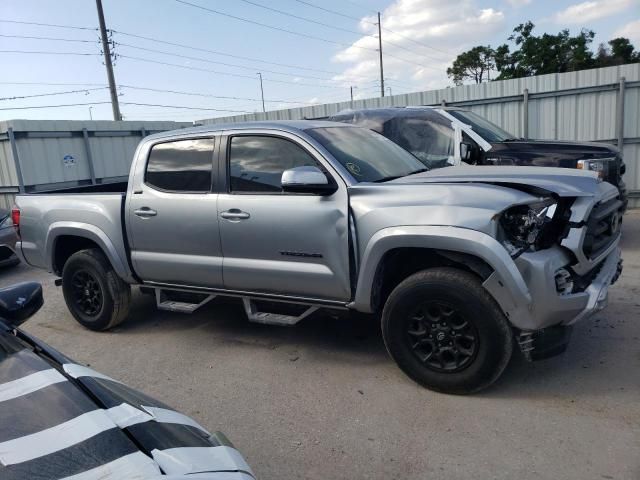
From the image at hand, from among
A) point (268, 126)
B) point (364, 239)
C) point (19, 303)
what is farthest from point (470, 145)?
point (19, 303)

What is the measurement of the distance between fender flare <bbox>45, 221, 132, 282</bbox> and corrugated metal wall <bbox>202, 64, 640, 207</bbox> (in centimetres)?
968

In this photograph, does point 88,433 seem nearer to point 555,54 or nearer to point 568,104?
point 568,104

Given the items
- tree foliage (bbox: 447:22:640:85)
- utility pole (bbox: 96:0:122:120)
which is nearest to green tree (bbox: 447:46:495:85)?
tree foliage (bbox: 447:22:640:85)

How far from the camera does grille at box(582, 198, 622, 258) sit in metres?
3.56

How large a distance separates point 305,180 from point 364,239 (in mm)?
588

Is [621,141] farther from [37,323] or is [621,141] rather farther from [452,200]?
[37,323]

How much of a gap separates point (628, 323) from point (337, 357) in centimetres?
260

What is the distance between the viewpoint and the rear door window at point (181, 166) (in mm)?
4637

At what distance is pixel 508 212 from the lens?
3.45 meters

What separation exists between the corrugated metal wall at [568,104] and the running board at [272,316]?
9540mm

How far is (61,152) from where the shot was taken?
519 inches

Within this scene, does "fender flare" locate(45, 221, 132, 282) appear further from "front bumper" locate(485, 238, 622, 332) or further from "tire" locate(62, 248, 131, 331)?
"front bumper" locate(485, 238, 622, 332)

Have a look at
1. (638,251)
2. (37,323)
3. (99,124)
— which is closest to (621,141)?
(638,251)

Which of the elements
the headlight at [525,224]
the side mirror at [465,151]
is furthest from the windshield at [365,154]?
the side mirror at [465,151]
